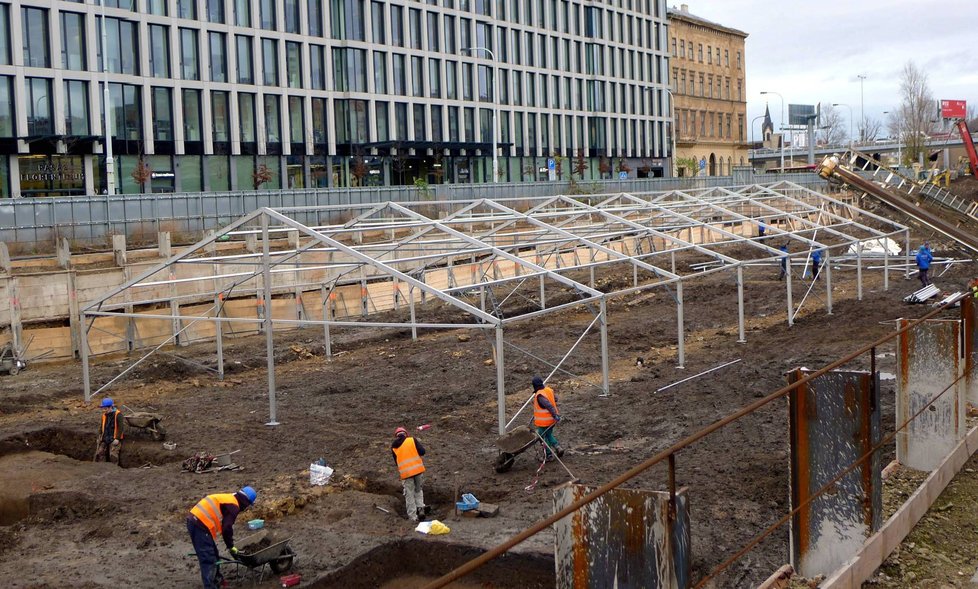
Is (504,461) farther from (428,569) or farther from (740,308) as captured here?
(740,308)

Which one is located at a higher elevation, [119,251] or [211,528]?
[119,251]

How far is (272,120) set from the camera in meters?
53.3

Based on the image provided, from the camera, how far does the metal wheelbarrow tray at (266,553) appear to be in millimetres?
10828

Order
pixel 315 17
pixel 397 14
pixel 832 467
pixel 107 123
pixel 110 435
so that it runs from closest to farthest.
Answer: pixel 832 467, pixel 110 435, pixel 107 123, pixel 315 17, pixel 397 14

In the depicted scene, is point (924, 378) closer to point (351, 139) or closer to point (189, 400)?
point (189, 400)

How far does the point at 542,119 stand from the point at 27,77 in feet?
120

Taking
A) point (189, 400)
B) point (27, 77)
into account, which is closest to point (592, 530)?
point (189, 400)

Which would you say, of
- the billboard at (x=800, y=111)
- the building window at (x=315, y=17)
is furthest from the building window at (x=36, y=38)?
the billboard at (x=800, y=111)

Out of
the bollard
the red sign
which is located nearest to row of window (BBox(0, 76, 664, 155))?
the bollard

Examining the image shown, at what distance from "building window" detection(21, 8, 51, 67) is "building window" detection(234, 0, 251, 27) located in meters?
10.4

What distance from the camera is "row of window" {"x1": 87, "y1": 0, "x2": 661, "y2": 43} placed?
4991 centimetres

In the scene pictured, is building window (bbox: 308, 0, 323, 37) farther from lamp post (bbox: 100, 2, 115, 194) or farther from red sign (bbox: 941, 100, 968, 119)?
red sign (bbox: 941, 100, 968, 119)

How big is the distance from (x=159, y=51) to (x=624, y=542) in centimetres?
4657

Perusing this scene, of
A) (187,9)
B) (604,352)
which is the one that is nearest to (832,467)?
(604,352)
